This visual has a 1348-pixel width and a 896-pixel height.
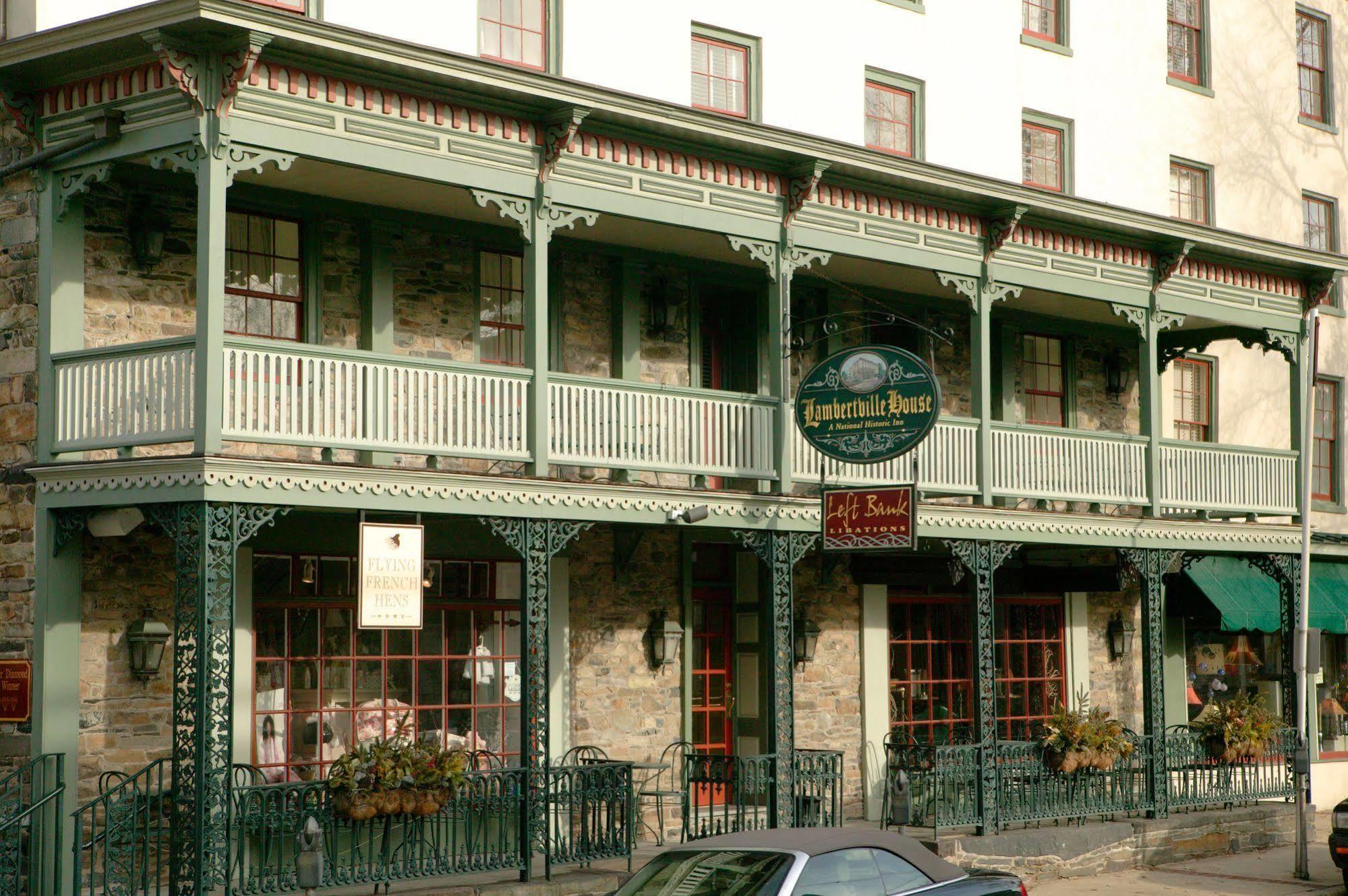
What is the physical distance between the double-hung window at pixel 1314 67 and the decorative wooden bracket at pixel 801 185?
13.2 metres

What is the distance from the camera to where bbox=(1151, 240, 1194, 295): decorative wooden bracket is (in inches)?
831

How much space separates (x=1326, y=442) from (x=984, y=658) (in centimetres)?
1029

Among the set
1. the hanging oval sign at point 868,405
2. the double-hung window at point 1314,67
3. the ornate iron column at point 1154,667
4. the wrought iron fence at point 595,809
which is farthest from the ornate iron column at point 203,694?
the double-hung window at point 1314,67

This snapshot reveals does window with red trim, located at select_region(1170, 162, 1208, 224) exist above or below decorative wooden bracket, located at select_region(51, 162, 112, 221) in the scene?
above

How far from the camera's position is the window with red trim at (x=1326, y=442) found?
26156 mm

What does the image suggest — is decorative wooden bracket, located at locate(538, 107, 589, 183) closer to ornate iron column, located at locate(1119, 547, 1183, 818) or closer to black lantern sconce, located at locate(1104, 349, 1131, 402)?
ornate iron column, located at locate(1119, 547, 1183, 818)

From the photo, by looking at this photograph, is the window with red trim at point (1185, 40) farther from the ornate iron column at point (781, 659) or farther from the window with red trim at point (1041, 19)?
the ornate iron column at point (781, 659)

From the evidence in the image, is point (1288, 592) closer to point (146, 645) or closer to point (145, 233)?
point (146, 645)

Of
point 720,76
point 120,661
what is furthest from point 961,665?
point 120,661

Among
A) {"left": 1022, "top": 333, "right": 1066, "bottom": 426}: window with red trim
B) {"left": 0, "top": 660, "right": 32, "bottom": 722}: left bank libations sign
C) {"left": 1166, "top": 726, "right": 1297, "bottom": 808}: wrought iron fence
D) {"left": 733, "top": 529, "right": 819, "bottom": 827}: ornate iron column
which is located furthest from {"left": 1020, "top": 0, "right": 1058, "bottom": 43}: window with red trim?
{"left": 0, "top": 660, "right": 32, "bottom": 722}: left bank libations sign

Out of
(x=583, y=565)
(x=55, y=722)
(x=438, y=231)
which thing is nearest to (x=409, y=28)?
(x=438, y=231)

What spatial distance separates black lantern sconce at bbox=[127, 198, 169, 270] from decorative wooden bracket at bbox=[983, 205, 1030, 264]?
8955 millimetres

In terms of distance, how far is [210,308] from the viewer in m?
13.4

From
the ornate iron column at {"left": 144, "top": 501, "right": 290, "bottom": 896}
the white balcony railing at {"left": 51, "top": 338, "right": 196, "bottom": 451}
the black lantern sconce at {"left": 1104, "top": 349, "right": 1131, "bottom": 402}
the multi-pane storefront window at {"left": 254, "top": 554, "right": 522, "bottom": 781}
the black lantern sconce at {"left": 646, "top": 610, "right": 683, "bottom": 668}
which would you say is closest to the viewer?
the ornate iron column at {"left": 144, "top": 501, "right": 290, "bottom": 896}
